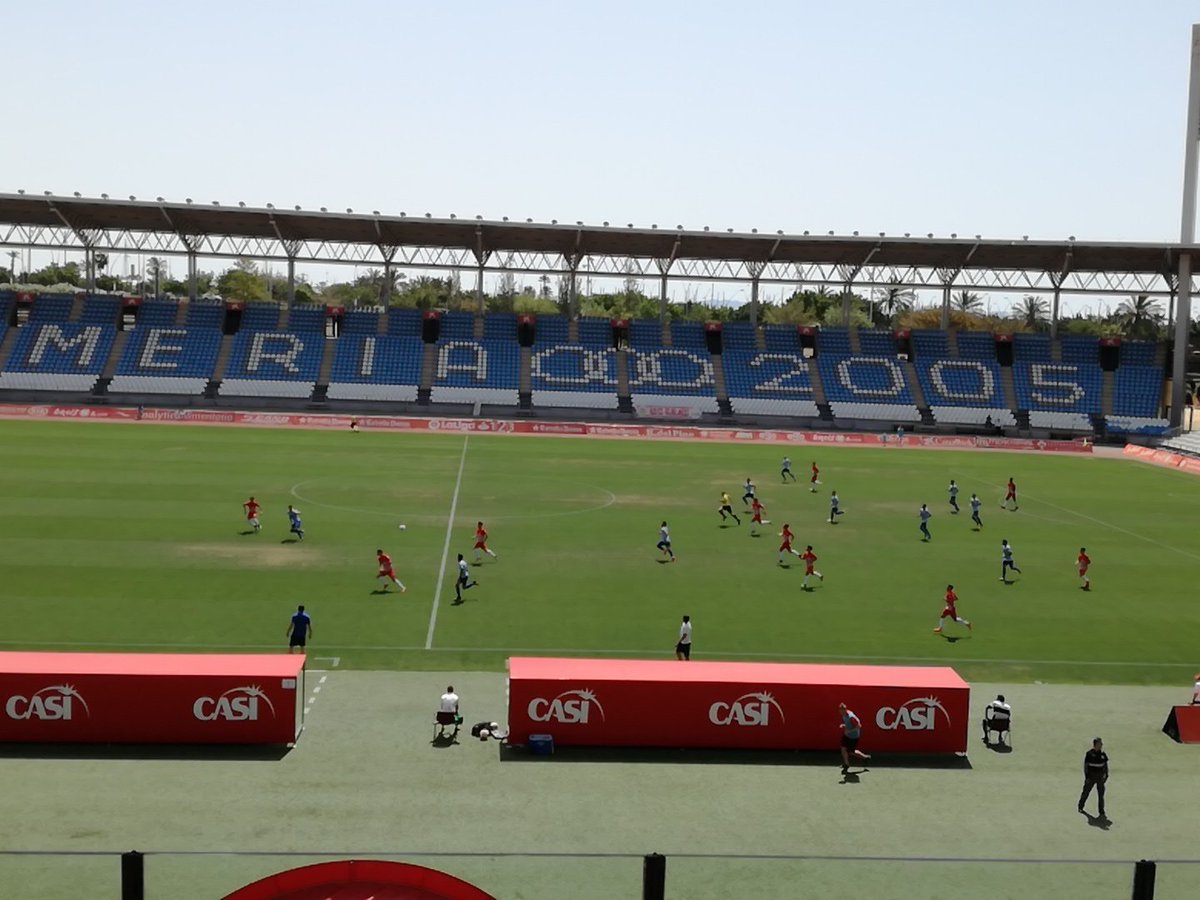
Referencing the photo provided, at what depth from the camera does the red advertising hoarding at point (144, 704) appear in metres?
17.5

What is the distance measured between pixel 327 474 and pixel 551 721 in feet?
106

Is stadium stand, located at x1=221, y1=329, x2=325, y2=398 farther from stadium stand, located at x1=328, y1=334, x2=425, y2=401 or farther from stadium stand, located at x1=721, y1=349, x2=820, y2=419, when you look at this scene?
stadium stand, located at x1=721, y1=349, x2=820, y2=419

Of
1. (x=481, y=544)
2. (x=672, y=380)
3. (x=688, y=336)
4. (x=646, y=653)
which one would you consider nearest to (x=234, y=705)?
(x=646, y=653)

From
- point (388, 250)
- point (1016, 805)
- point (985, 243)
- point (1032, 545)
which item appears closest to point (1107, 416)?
point (985, 243)

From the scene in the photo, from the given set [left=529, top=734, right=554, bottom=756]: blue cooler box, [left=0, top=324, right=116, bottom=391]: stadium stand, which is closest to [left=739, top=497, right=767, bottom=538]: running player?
[left=529, top=734, right=554, bottom=756]: blue cooler box

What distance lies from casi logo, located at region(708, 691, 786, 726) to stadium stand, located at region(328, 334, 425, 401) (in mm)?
62251

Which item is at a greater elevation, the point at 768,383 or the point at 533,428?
the point at 768,383

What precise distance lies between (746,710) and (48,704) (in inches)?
456

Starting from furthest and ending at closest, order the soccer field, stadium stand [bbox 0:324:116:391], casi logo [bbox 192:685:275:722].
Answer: stadium stand [bbox 0:324:116:391], the soccer field, casi logo [bbox 192:685:275:722]

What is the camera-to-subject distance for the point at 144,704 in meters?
17.7

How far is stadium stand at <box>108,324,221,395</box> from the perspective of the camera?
76812 mm

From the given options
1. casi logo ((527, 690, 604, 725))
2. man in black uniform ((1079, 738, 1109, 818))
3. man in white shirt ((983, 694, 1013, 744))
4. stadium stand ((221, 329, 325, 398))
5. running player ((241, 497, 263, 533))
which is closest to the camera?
man in black uniform ((1079, 738, 1109, 818))

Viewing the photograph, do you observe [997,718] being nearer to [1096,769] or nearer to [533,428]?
[1096,769]

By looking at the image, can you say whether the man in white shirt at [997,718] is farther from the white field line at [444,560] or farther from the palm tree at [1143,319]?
the palm tree at [1143,319]
